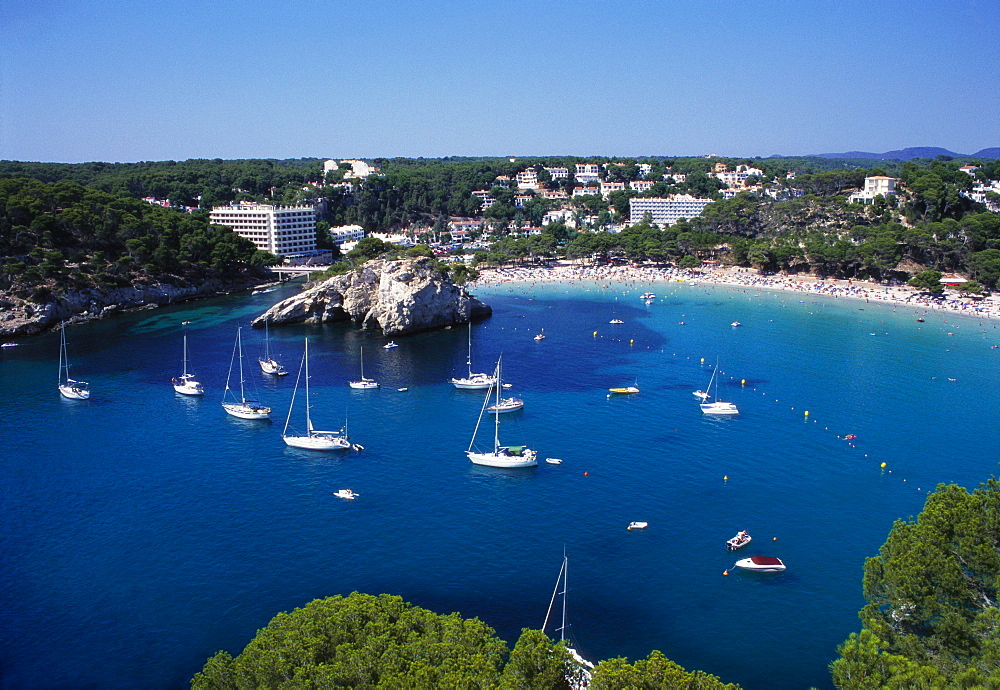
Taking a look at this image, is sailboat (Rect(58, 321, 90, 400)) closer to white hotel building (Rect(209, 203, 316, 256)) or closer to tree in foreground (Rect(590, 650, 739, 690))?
tree in foreground (Rect(590, 650, 739, 690))

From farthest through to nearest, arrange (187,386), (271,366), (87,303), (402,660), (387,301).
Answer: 1. (87,303)
2. (387,301)
3. (271,366)
4. (187,386)
5. (402,660)

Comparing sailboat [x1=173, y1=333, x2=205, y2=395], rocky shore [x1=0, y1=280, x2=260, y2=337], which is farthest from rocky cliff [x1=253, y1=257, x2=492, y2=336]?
sailboat [x1=173, y1=333, x2=205, y2=395]

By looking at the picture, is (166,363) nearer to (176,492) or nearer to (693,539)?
(176,492)

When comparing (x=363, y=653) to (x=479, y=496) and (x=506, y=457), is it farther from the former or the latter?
(x=506, y=457)

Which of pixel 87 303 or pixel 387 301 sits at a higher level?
pixel 387 301

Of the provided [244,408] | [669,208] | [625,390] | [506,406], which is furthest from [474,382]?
[669,208]

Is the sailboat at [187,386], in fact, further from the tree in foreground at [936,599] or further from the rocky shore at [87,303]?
the tree in foreground at [936,599]

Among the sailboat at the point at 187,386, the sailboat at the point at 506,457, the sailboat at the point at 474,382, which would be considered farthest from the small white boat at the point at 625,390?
the sailboat at the point at 187,386

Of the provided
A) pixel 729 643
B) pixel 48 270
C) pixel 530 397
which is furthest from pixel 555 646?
pixel 48 270
